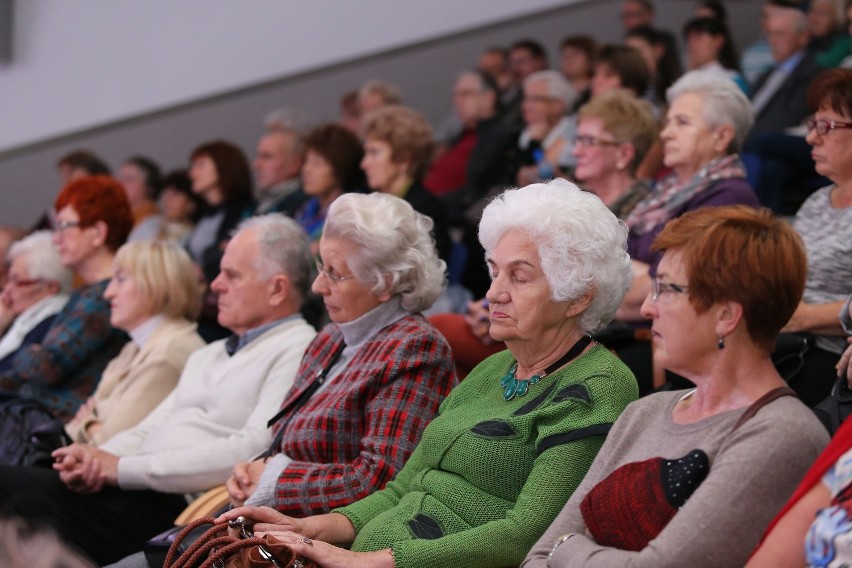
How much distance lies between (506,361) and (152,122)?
554 centimetres

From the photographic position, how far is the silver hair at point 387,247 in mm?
3266

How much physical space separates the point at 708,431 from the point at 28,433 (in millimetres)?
2578

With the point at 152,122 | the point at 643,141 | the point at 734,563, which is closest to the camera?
the point at 734,563

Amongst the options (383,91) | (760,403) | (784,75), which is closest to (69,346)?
(760,403)

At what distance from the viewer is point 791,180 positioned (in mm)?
4516

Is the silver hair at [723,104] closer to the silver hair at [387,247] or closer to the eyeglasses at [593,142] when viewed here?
the eyeglasses at [593,142]

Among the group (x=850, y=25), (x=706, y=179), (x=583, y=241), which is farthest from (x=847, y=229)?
(x=850, y=25)

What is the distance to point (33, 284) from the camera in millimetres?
5266

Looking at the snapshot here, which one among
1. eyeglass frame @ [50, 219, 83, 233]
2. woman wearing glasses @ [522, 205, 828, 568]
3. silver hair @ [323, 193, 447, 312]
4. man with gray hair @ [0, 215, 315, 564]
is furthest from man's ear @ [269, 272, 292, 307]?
woman wearing glasses @ [522, 205, 828, 568]

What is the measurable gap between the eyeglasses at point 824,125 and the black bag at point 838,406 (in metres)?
0.85

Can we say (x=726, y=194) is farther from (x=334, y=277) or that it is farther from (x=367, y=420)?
(x=367, y=420)

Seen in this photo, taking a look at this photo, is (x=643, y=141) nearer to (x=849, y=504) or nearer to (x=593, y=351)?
(x=593, y=351)

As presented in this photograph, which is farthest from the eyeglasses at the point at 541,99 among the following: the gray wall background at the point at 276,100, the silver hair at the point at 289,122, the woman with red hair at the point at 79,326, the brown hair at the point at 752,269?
the brown hair at the point at 752,269

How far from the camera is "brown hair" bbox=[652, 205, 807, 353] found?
228 centimetres
